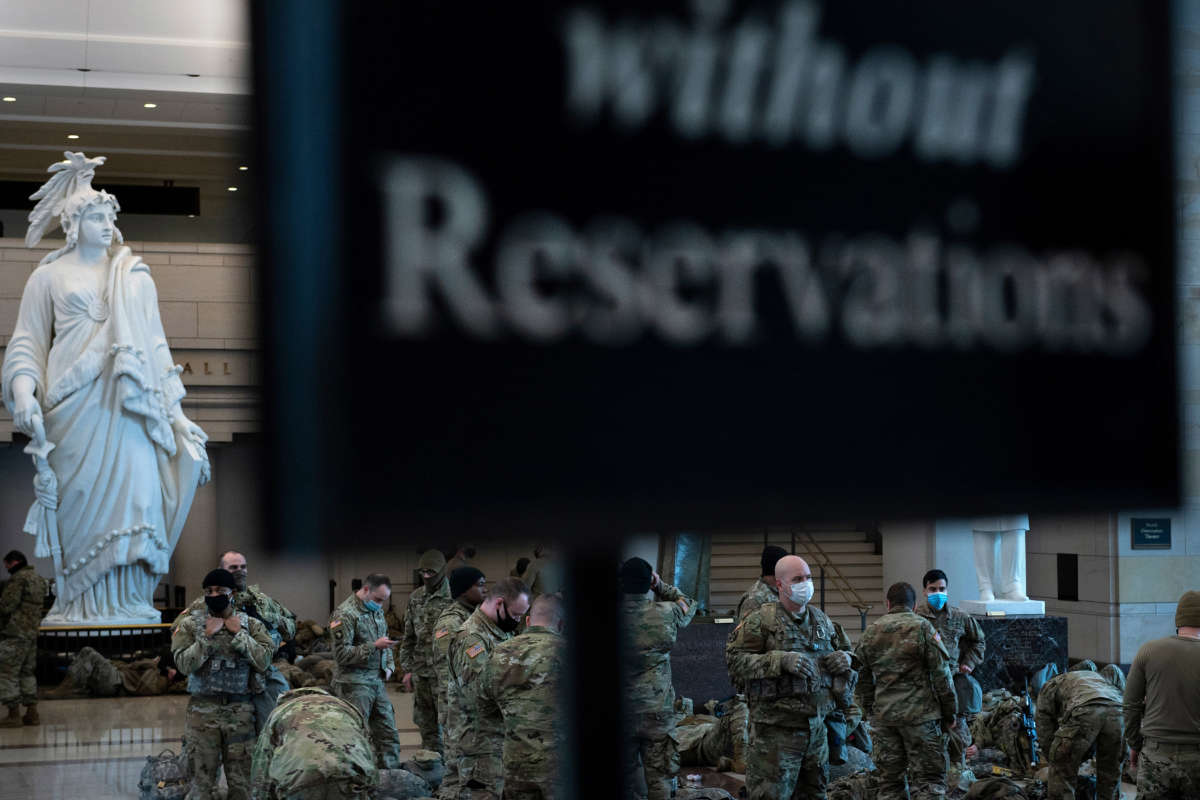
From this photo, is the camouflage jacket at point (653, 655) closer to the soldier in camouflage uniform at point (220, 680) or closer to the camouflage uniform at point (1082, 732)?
the soldier in camouflage uniform at point (220, 680)

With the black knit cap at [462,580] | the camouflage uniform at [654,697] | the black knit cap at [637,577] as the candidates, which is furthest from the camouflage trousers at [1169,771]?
the black knit cap at [462,580]

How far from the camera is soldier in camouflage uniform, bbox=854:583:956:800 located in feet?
30.9

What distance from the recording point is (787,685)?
878 cm

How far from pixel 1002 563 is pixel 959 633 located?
504cm

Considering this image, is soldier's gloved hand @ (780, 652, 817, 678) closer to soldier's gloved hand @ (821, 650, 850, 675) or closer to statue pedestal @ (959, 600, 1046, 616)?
soldier's gloved hand @ (821, 650, 850, 675)

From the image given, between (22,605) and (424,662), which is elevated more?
(22,605)

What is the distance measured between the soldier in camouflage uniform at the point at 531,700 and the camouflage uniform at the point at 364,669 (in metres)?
3.78

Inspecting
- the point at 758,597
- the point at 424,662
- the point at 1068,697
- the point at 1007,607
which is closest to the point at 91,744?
the point at 424,662

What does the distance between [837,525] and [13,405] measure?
1860cm

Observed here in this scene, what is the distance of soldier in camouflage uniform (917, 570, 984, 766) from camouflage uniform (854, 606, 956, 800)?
2579mm

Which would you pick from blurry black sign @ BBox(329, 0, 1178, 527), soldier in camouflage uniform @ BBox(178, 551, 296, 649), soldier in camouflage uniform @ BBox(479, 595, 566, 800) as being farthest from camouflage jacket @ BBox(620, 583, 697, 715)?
blurry black sign @ BBox(329, 0, 1178, 527)

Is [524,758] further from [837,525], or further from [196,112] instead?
[196,112]

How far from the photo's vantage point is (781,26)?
1.52 metres

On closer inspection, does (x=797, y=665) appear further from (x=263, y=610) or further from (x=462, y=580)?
(x=263, y=610)
